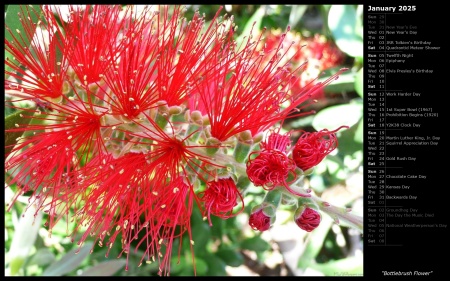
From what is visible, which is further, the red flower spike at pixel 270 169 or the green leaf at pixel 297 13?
the green leaf at pixel 297 13

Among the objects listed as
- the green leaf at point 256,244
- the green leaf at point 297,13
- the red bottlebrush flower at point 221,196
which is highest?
the green leaf at point 297,13

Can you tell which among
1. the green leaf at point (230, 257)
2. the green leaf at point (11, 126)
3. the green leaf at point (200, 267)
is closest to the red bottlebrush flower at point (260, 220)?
the green leaf at point (11, 126)

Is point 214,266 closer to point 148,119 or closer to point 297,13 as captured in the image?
point 148,119

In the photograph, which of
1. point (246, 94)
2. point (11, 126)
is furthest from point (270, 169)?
point (11, 126)

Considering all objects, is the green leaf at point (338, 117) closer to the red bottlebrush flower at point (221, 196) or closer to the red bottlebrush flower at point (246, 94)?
the red bottlebrush flower at point (246, 94)
